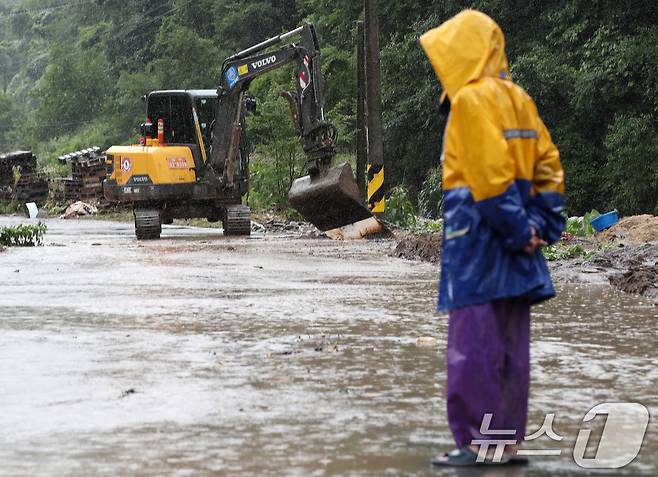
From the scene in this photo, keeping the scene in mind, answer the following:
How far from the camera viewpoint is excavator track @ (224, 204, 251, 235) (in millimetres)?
26578

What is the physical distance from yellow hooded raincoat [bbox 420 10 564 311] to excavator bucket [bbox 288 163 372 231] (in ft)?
51.6

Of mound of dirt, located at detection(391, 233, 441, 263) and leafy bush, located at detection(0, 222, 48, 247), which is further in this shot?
leafy bush, located at detection(0, 222, 48, 247)

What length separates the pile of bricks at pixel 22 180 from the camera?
163ft

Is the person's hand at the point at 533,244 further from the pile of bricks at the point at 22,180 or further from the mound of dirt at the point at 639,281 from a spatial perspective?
the pile of bricks at the point at 22,180

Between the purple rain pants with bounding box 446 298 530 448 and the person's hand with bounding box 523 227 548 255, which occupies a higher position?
the person's hand with bounding box 523 227 548 255

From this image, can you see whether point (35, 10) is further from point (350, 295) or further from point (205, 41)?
point (350, 295)

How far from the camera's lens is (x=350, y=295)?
12.9m

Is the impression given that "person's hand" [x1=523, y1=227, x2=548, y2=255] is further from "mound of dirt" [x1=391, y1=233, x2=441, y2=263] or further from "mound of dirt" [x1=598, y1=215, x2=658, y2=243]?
"mound of dirt" [x1=598, y1=215, x2=658, y2=243]

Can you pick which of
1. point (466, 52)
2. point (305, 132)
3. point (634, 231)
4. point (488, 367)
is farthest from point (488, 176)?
point (305, 132)

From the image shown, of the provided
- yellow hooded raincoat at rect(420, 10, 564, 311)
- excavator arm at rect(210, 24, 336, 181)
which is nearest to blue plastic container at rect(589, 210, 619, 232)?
excavator arm at rect(210, 24, 336, 181)

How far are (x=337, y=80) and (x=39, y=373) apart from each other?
43.6m

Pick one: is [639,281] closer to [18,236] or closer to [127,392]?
[127,392]

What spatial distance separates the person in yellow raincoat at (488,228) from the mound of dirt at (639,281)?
6884mm

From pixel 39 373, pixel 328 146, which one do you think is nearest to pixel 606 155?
pixel 328 146
